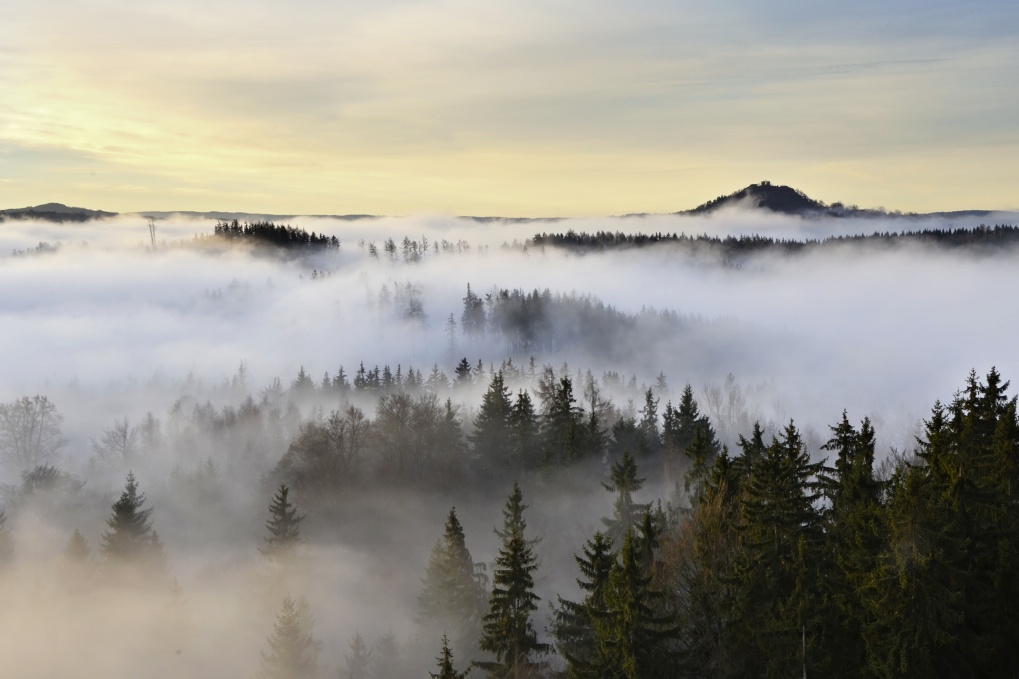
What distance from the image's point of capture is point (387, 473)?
8144 cm

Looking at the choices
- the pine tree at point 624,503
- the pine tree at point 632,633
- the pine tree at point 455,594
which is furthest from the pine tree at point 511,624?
the pine tree at point 624,503

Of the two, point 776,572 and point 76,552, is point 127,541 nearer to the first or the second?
point 76,552

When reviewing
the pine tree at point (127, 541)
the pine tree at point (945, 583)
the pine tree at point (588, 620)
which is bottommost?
the pine tree at point (127, 541)

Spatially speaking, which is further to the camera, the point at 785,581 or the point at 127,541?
the point at 127,541

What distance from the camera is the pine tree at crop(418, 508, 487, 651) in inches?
1746

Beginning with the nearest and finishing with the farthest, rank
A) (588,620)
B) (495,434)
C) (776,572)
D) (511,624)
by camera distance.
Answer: (776,572), (588,620), (511,624), (495,434)

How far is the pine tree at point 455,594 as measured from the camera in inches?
1746

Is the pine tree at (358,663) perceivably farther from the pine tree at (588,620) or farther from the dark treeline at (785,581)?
the pine tree at (588,620)

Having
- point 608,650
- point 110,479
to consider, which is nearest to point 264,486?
point 110,479

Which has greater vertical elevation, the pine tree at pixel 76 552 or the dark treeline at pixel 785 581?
the dark treeline at pixel 785 581

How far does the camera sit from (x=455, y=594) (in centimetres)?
4488

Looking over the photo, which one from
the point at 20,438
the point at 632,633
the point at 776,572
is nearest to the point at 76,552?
the point at 632,633

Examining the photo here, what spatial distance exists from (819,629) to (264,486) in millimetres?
71971

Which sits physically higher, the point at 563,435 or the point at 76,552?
the point at 563,435
